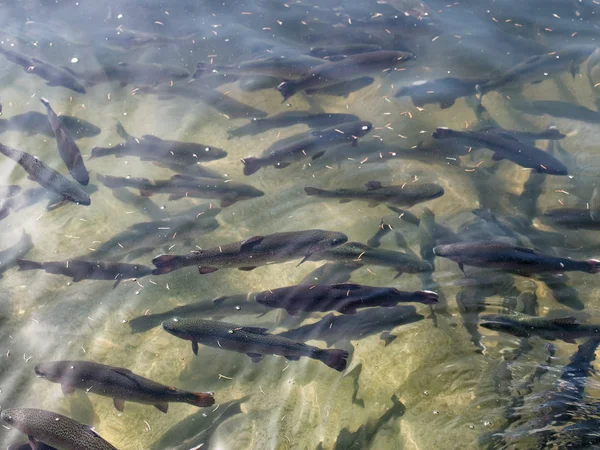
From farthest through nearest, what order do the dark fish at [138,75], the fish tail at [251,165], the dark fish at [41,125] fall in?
1. the dark fish at [138,75]
2. the dark fish at [41,125]
3. the fish tail at [251,165]

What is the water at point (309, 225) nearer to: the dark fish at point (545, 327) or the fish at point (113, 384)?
the dark fish at point (545, 327)

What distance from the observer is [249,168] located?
21.4 feet

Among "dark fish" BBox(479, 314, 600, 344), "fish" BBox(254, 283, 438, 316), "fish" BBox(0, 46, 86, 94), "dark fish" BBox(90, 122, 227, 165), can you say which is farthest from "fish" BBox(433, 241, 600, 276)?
"fish" BBox(0, 46, 86, 94)

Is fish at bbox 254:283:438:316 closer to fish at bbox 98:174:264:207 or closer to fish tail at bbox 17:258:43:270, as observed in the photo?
fish at bbox 98:174:264:207

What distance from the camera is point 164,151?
6.83 meters

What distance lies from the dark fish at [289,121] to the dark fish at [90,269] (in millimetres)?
2969

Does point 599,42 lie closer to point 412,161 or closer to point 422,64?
point 422,64

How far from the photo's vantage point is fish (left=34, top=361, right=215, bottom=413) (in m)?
4.18

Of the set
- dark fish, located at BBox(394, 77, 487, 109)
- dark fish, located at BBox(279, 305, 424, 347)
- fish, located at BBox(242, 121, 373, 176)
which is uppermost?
dark fish, located at BBox(394, 77, 487, 109)

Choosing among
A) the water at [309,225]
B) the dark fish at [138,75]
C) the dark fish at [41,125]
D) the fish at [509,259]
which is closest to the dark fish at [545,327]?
the water at [309,225]

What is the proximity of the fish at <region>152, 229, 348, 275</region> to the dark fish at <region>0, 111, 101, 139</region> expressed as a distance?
367cm

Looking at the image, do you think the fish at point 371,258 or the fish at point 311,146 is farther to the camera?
the fish at point 311,146

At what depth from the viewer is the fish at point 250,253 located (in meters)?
4.89

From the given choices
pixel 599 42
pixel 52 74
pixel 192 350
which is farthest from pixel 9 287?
pixel 599 42
